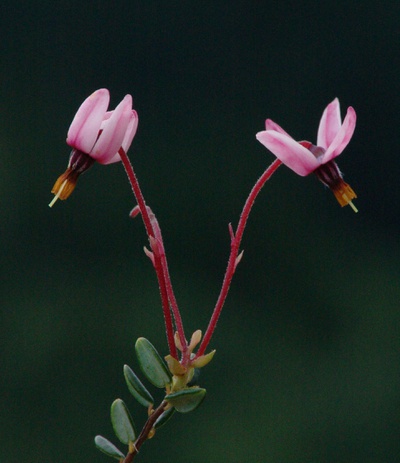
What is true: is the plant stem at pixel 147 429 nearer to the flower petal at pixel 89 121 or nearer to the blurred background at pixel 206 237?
the flower petal at pixel 89 121

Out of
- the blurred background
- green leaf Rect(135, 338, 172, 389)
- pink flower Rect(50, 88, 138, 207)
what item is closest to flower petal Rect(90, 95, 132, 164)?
pink flower Rect(50, 88, 138, 207)

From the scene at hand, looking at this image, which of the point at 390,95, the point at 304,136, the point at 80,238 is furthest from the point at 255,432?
the point at 390,95

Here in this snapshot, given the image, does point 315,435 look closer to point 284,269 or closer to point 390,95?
point 284,269

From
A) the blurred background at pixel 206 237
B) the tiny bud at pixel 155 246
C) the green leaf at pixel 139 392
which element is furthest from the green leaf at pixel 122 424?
the blurred background at pixel 206 237

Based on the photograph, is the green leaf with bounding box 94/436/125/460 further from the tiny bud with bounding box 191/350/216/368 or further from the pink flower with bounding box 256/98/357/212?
the pink flower with bounding box 256/98/357/212

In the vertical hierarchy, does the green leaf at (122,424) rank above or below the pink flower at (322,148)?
below
